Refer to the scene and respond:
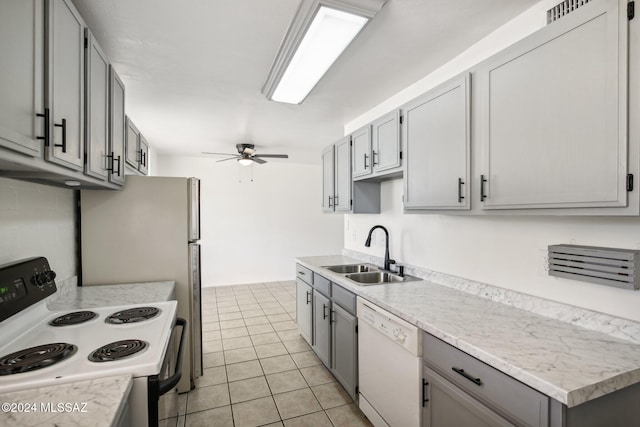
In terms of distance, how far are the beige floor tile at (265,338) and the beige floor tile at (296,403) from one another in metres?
1.01

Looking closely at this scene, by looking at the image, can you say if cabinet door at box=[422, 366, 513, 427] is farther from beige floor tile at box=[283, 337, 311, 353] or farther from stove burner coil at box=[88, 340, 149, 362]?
beige floor tile at box=[283, 337, 311, 353]

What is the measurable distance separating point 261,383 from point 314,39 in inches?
104

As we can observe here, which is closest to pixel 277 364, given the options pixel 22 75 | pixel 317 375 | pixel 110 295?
pixel 317 375

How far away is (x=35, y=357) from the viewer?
1138 mm

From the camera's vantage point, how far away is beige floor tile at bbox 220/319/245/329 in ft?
12.9

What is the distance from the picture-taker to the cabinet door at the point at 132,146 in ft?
8.43

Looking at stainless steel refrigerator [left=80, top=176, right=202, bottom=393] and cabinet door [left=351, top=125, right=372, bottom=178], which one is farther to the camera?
cabinet door [left=351, top=125, right=372, bottom=178]

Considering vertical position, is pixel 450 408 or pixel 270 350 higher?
pixel 450 408

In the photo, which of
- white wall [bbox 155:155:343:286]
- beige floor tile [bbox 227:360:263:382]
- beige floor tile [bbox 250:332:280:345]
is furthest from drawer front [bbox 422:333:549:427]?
white wall [bbox 155:155:343:286]

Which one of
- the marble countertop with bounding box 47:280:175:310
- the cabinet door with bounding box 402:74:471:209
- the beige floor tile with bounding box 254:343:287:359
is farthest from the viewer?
the beige floor tile with bounding box 254:343:287:359

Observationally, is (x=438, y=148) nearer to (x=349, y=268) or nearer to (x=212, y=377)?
(x=349, y=268)

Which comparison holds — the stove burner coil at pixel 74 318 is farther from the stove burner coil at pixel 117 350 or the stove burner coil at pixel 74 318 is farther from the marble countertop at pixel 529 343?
the marble countertop at pixel 529 343

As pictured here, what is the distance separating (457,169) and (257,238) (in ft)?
16.3

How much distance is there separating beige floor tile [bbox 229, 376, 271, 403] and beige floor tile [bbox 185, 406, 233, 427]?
0.45ft
